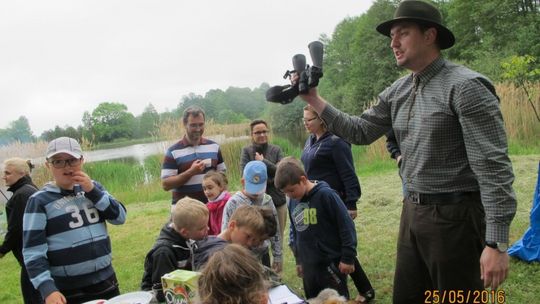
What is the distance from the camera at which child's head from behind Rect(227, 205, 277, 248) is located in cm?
246

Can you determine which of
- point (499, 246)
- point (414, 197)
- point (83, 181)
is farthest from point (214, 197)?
point (499, 246)

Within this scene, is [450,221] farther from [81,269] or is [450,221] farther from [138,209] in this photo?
[138,209]

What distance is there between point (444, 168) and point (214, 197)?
206 cm

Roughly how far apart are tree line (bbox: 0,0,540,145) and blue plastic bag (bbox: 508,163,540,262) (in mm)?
5100

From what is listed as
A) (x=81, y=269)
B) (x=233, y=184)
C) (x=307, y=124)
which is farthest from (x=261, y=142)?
(x=233, y=184)

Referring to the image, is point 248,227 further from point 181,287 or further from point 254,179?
point 254,179

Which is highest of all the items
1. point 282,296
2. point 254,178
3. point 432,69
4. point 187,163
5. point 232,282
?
point 432,69

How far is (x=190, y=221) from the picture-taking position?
2400 mm

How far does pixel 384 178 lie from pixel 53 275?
24.1 feet

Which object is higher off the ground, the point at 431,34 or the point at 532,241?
the point at 431,34

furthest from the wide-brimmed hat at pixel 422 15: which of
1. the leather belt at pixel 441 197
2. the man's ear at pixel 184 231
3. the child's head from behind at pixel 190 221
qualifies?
the man's ear at pixel 184 231

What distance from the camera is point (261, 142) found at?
4.46 m

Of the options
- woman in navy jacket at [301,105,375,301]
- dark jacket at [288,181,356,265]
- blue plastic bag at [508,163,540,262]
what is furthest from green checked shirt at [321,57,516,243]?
blue plastic bag at [508,163,540,262]

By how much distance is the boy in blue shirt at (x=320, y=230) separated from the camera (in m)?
2.83
